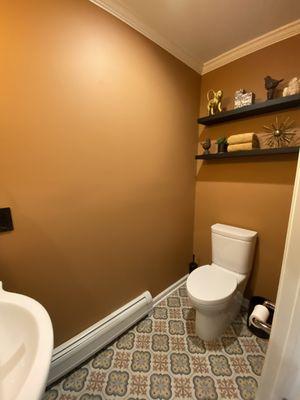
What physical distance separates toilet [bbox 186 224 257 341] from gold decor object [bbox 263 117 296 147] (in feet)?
2.53

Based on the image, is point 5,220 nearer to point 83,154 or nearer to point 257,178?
point 83,154

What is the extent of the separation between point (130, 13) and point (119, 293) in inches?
81.5

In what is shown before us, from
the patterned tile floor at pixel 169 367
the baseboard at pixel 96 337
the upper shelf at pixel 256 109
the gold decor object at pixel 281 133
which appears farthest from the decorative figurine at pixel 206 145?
the patterned tile floor at pixel 169 367

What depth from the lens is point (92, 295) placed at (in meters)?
1.39

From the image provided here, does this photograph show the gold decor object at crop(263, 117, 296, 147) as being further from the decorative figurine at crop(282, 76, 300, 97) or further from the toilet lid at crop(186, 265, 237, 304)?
the toilet lid at crop(186, 265, 237, 304)

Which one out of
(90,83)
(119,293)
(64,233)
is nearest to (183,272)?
(119,293)

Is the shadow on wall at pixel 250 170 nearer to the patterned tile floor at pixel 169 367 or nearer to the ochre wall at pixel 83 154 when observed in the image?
the ochre wall at pixel 83 154

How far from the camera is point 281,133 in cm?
148

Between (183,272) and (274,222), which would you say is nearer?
(274,222)

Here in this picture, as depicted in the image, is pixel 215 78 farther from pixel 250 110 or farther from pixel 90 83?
pixel 90 83

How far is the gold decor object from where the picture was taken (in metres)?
1.46

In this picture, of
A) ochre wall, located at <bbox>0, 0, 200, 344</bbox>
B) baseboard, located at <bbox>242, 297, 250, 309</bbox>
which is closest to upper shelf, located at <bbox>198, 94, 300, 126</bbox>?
ochre wall, located at <bbox>0, 0, 200, 344</bbox>

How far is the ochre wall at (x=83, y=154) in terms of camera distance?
99cm

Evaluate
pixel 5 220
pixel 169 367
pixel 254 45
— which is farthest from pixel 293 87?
pixel 169 367
